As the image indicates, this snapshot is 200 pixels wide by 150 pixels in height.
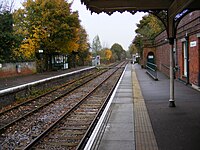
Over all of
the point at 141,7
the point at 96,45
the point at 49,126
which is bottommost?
the point at 49,126

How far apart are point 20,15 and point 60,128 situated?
2857 cm

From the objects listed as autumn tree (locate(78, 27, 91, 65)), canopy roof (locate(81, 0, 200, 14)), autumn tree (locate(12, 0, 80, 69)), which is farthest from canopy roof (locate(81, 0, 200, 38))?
autumn tree (locate(78, 27, 91, 65))

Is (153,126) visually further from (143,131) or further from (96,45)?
(96,45)

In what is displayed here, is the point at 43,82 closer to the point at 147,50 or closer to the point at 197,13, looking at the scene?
the point at 197,13

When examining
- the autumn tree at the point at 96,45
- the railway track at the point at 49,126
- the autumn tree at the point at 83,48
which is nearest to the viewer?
the railway track at the point at 49,126

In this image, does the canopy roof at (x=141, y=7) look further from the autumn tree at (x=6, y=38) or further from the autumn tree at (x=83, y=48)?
the autumn tree at (x=83, y=48)

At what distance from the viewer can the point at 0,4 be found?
2831 centimetres

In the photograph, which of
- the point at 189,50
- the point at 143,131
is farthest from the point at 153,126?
the point at 189,50

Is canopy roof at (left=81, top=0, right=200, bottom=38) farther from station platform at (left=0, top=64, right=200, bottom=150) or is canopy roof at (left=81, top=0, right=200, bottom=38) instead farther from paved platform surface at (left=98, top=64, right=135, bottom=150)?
paved platform surface at (left=98, top=64, right=135, bottom=150)

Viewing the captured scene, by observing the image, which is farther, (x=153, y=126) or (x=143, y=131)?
(x=153, y=126)

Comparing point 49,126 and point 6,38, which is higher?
point 6,38

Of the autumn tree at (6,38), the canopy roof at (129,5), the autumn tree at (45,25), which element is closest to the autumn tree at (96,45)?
the autumn tree at (45,25)

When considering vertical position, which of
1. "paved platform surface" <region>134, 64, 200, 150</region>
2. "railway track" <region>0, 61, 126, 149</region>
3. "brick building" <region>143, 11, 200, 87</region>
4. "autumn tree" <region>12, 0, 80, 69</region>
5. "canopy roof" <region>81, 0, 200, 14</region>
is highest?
"autumn tree" <region>12, 0, 80, 69</region>

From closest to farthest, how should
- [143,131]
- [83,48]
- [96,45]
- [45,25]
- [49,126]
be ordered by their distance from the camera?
1. [143,131]
2. [49,126]
3. [45,25]
4. [83,48]
5. [96,45]
